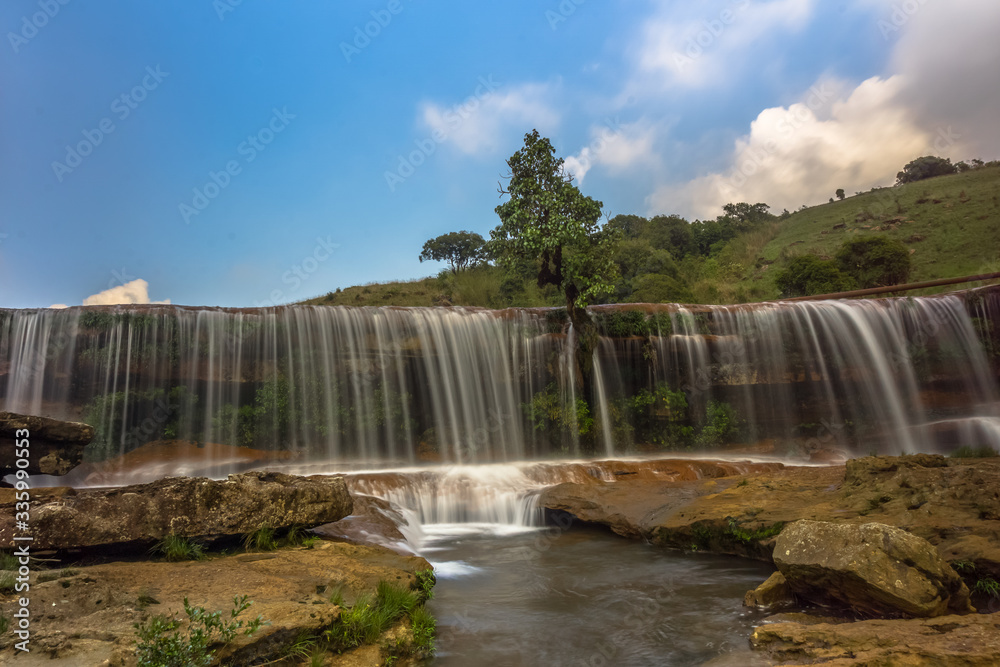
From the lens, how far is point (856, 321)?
18.7 meters

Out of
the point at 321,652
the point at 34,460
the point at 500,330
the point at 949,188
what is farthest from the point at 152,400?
the point at 949,188

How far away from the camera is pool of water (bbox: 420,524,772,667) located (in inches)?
213

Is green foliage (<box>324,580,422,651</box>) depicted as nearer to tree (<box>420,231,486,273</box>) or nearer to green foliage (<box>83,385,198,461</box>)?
green foliage (<box>83,385,198,461</box>)

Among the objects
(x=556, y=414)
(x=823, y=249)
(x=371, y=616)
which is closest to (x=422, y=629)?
(x=371, y=616)

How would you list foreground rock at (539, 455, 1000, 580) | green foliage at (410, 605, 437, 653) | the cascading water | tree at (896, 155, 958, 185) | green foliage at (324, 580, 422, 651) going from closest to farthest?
green foliage at (324, 580, 422, 651) → green foliage at (410, 605, 437, 653) → foreground rock at (539, 455, 1000, 580) → the cascading water → tree at (896, 155, 958, 185)

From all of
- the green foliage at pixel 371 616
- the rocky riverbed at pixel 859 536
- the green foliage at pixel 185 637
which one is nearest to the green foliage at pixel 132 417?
the rocky riverbed at pixel 859 536

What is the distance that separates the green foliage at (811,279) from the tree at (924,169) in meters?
30.6

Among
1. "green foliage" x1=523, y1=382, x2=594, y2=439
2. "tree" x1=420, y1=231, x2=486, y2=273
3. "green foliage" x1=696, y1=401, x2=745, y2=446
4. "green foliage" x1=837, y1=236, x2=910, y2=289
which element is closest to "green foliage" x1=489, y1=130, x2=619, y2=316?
"green foliage" x1=523, y1=382, x2=594, y2=439

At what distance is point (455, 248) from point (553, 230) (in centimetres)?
3476

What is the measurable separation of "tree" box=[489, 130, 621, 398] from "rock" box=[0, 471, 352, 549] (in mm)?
11442

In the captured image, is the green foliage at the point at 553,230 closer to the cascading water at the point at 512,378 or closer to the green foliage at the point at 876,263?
the cascading water at the point at 512,378

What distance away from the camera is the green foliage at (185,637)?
360cm

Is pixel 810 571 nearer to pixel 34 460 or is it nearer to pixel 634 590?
pixel 634 590

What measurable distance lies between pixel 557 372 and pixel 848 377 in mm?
9960
